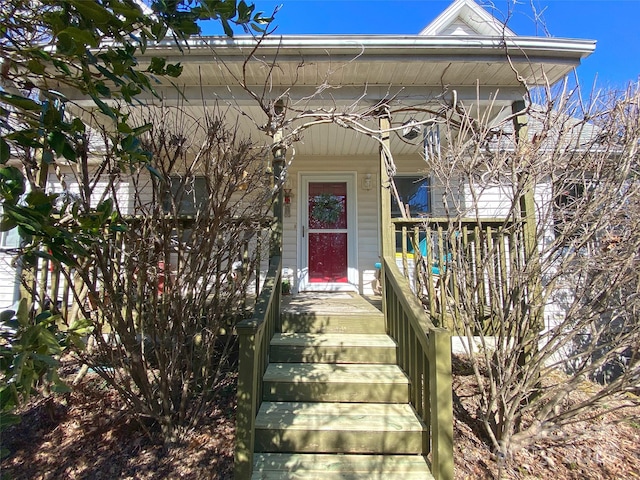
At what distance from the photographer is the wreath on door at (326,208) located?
6473mm

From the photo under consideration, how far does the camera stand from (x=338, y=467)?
2486mm

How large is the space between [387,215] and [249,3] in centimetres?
255

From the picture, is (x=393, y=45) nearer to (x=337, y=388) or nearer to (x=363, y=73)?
(x=363, y=73)

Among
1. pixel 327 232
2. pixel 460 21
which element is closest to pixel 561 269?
pixel 327 232

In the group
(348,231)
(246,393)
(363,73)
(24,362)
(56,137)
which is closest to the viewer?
(24,362)

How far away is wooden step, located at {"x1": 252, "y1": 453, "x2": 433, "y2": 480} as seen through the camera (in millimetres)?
2408

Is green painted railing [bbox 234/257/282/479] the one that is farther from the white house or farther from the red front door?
the red front door

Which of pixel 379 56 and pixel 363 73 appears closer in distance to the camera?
pixel 379 56

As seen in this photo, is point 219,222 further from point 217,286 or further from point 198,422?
point 198,422

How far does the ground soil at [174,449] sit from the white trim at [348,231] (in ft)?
9.57

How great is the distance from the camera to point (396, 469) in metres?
2.46

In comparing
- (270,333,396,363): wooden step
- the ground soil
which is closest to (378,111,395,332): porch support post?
(270,333,396,363): wooden step

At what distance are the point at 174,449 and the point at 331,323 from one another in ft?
5.82

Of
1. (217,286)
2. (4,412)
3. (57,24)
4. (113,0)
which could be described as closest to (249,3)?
(113,0)
